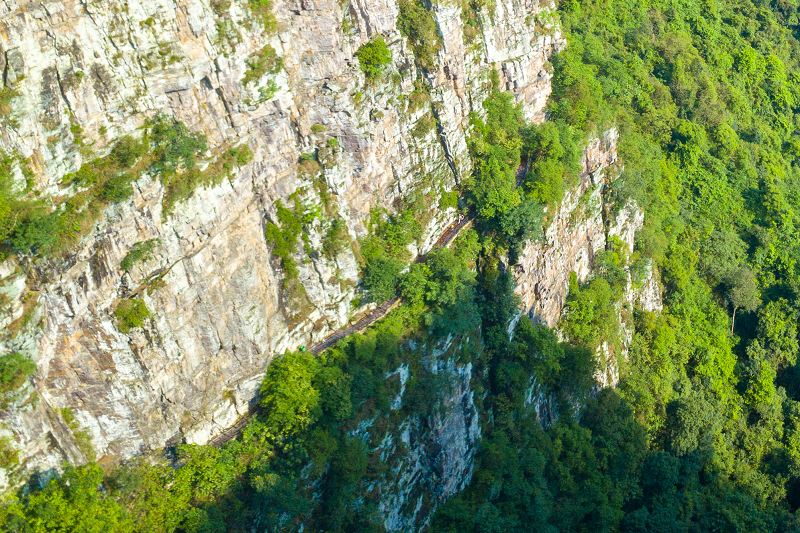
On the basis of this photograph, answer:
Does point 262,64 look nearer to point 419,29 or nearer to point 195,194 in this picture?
point 195,194

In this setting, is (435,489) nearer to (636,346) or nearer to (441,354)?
(441,354)

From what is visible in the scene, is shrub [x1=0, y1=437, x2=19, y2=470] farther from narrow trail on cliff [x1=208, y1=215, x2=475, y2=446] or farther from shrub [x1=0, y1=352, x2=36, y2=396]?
narrow trail on cliff [x1=208, y1=215, x2=475, y2=446]

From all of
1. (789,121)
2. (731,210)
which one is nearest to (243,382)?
(731,210)

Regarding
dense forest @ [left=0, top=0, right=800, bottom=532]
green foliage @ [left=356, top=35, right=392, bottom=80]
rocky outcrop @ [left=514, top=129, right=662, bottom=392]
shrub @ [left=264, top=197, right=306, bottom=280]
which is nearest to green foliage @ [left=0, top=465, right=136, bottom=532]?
dense forest @ [left=0, top=0, right=800, bottom=532]

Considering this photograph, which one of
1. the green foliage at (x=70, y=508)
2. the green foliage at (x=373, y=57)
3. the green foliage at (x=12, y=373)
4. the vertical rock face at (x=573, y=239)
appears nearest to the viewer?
the green foliage at (x=12, y=373)

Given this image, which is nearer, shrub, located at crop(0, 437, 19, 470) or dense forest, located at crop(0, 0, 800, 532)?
shrub, located at crop(0, 437, 19, 470)

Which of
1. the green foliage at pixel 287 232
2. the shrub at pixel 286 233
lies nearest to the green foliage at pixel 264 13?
the green foliage at pixel 287 232

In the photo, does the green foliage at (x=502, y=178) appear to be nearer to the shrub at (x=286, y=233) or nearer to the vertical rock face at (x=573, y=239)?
the vertical rock face at (x=573, y=239)
